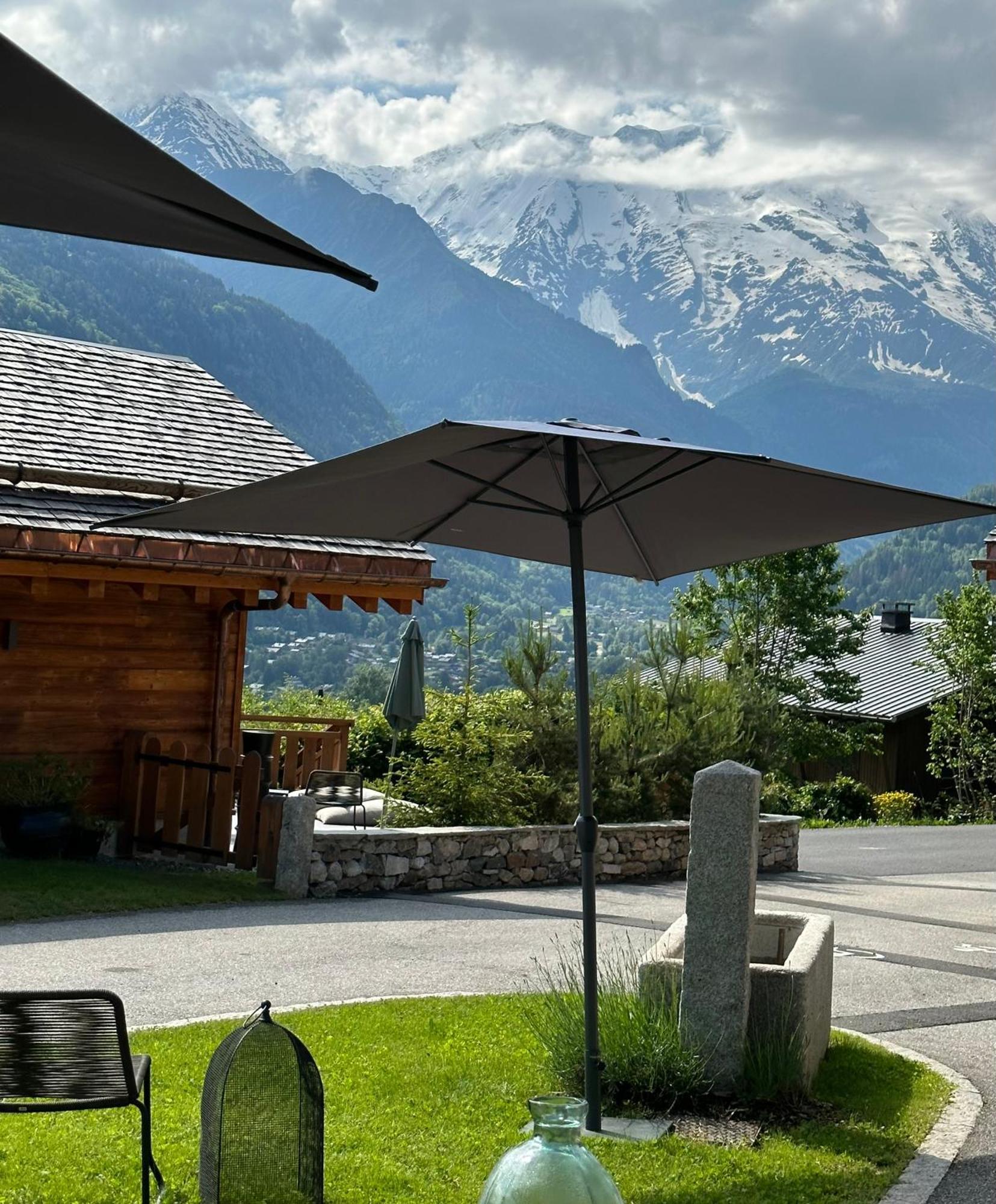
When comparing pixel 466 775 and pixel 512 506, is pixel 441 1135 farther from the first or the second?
pixel 466 775

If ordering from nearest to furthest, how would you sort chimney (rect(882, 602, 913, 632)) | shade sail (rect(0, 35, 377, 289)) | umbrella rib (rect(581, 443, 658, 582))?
1. shade sail (rect(0, 35, 377, 289))
2. umbrella rib (rect(581, 443, 658, 582))
3. chimney (rect(882, 602, 913, 632))

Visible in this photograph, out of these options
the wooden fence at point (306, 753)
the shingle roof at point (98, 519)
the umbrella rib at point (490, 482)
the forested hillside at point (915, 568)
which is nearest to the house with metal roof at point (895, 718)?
the wooden fence at point (306, 753)

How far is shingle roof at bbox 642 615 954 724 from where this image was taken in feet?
158

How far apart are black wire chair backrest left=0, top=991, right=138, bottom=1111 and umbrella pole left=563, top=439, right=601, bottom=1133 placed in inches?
74.9

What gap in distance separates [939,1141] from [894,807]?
31.6 m

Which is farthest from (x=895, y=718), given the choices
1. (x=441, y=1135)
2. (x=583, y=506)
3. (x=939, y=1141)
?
(x=441, y=1135)

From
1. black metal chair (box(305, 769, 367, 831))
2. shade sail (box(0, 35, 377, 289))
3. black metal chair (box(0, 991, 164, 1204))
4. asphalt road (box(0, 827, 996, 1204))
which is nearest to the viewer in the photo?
shade sail (box(0, 35, 377, 289))

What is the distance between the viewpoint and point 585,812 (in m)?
6.27

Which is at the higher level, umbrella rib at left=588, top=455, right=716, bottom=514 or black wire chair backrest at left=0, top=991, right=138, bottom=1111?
umbrella rib at left=588, top=455, right=716, bottom=514

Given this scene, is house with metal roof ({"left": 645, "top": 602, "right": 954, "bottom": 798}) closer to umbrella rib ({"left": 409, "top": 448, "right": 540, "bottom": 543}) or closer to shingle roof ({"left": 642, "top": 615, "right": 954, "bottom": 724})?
shingle roof ({"left": 642, "top": 615, "right": 954, "bottom": 724})

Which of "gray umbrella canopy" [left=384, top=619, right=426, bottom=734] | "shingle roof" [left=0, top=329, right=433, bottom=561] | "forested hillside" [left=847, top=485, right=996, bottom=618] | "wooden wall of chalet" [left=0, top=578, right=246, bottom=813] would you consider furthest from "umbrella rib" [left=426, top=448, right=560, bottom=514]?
"forested hillside" [left=847, top=485, right=996, bottom=618]

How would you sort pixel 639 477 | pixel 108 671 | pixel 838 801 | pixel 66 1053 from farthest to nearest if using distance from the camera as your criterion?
pixel 838 801 → pixel 108 671 → pixel 639 477 → pixel 66 1053

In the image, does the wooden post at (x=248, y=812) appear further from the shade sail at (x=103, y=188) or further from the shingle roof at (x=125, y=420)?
the shade sail at (x=103, y=188)

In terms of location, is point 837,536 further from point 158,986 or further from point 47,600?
point 47,600
